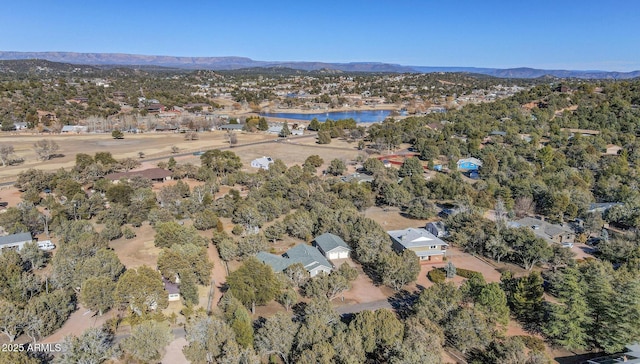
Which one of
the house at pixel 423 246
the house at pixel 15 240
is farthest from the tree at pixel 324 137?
the house at pixel 15 240

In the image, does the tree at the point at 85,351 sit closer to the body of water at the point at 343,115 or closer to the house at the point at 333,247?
the house at the point at 333,247

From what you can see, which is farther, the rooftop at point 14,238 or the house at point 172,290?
the rooftop at point 14,238

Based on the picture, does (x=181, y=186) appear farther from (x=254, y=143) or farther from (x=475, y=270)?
(x=254, y=143)

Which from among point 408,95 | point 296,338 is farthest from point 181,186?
point 408,95

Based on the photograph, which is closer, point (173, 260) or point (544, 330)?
point (544, 330)

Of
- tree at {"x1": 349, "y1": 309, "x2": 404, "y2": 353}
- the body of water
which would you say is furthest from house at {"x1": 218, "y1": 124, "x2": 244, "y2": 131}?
tree at {"x1": 349, "y1": 309, "x2": 404, "y2": 353}

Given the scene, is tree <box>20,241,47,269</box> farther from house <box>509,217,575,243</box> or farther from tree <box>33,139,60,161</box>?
tree <box>33,139,60,161</box>
